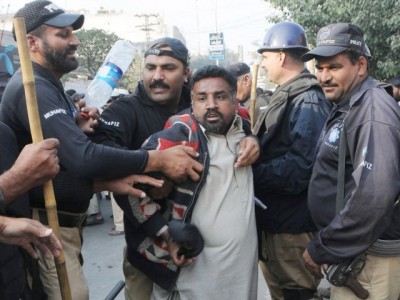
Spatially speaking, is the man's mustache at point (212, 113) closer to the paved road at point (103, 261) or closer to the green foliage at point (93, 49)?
the paved road at point (103, 261)

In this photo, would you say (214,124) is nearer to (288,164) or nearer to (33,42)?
(288,164)

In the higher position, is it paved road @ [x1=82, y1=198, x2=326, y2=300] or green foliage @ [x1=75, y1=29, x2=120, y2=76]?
green foliage @ [x1=75, y1=29, x2=120, y2=76]

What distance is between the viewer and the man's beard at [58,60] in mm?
2457

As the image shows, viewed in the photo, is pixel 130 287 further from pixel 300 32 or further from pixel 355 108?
pixel 300 32

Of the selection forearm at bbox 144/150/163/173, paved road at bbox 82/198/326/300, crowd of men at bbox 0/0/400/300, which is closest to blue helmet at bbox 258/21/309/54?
crowd of men at bbox 0/0/400/300

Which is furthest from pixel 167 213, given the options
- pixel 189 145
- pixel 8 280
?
pixel 8 280

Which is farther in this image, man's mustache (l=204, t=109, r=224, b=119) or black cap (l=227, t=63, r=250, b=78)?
black cap (l=227, t=63, r=250, b=78)

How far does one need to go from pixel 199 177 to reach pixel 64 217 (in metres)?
0.80

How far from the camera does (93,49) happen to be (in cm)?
3472

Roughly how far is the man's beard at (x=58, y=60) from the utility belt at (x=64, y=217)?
79cm

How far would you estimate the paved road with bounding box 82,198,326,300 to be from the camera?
4.50m

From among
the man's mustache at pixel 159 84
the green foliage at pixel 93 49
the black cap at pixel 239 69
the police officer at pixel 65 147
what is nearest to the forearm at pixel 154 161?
the police officer at pixel 65 147

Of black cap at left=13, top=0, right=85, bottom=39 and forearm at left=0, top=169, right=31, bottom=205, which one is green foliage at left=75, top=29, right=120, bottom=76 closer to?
black cap at left=13, top=0, right=85, bottom=39

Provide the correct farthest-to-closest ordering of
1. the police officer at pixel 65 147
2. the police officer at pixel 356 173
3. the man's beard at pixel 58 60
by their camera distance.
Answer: the man's beard at pixel 58 60 < the police officer at pixel 65 147 < the police officer at pixel 356 173
